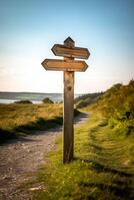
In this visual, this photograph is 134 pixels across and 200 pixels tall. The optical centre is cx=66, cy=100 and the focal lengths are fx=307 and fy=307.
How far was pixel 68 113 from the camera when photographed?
9406 mm

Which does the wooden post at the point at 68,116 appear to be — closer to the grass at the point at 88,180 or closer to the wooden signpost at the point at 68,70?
the wooden signpost at the point at 68,70

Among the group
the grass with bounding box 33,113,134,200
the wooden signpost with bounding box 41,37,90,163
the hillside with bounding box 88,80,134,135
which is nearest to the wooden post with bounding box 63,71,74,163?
the wooden signpost with bounding box 41,37,90,163

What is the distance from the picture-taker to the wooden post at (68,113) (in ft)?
30.4

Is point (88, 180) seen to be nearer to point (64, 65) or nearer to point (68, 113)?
point (68, 113)

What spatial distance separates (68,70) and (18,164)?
142 inches

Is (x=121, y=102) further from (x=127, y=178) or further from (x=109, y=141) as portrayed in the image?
(x=127, y=178)

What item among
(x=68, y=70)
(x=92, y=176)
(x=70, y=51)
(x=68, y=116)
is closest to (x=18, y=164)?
(x=68, y=116)

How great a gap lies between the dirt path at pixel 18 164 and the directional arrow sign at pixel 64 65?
3.12 metres

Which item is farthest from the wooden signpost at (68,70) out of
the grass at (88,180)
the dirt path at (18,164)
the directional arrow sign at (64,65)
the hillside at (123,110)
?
the hillside at (123,110)

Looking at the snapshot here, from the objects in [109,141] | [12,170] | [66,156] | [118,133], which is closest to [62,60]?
[66,156]

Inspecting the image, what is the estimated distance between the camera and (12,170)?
9.38 m

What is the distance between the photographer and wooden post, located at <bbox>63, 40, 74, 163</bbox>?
927cm

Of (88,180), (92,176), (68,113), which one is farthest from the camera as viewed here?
(68,113)

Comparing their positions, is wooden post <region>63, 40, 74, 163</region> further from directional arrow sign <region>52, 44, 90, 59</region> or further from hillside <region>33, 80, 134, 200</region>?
hillside <region>33, 80, 134, 200</region>
